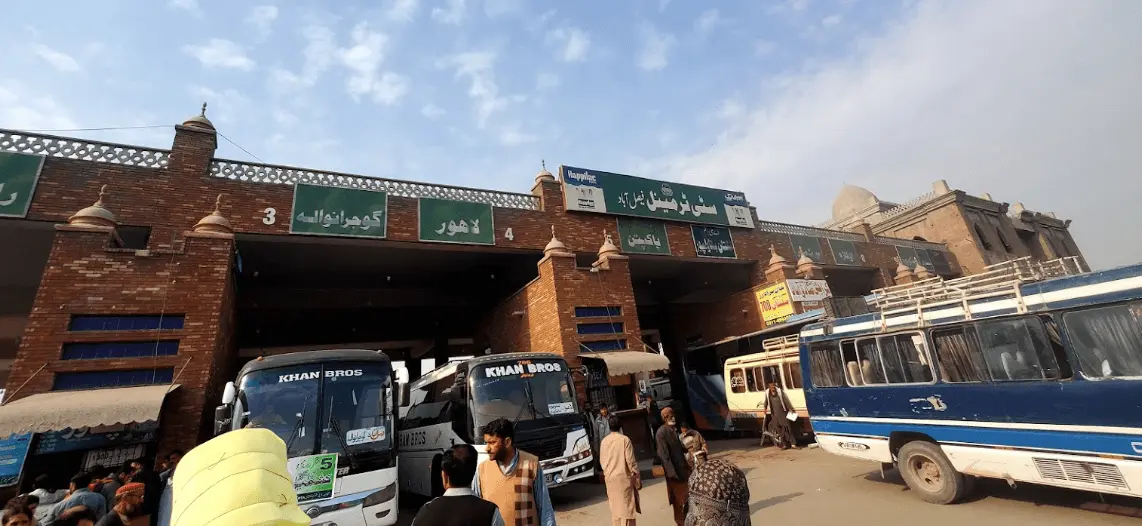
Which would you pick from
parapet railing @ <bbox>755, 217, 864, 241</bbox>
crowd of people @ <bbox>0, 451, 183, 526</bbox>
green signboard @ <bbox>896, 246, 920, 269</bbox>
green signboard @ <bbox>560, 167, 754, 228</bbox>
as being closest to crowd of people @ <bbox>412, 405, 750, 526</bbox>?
crowd of people @ <bbox>0, 451, 183, 526</bbox>

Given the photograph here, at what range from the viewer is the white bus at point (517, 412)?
7.39 m

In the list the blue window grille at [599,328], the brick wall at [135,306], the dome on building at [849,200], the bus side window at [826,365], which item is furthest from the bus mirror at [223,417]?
the dome on building at [849,200]

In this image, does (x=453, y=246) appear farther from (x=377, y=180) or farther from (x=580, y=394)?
(x=580, y=394)

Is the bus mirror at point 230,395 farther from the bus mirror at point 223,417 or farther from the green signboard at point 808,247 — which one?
the green signboard at point 808,247

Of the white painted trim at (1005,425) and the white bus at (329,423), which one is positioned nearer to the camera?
the white painted trim at (1005,425)

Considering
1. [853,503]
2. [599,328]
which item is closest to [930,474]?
[853,503]

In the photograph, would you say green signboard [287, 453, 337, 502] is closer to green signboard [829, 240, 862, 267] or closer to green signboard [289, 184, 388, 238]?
green signboard [289, 184, 388, 238]

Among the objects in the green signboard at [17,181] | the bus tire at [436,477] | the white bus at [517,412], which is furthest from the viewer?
the green signboard at [17,181]

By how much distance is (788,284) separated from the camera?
50.2 ft

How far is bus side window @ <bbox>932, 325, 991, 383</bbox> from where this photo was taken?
5.55 m

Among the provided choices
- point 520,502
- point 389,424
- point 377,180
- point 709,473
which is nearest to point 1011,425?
point 709,473

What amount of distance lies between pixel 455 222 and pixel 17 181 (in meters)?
8.12

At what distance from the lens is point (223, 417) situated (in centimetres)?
612

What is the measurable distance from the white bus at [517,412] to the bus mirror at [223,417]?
2201 mm
